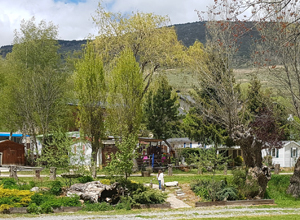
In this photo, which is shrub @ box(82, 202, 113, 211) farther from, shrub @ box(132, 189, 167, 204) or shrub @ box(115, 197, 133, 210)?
shrub @ box(132, 189, 167, 204)

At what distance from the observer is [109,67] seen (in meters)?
32.3

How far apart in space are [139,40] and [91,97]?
30.1 ft

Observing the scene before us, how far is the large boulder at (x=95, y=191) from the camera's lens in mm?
17778

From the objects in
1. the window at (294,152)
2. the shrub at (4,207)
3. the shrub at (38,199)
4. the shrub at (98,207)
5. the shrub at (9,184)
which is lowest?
the shrub at (98,207)

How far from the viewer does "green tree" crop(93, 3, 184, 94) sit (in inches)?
1300

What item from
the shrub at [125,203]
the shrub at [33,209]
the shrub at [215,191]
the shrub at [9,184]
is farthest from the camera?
the shrub at [215,191]

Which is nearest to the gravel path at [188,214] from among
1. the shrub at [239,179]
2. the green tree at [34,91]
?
the shrub at [239,179]

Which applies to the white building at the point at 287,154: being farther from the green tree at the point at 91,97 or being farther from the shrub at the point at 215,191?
the shrub at the point at 215,191

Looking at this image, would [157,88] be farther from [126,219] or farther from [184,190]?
[126,219]

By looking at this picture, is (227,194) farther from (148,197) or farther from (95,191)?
(95,191)

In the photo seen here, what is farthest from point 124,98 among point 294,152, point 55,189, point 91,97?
point 294,152

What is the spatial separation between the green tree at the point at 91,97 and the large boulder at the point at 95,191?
7.65 meters

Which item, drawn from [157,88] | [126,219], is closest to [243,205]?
[126,219]

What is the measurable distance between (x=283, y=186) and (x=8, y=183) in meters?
16.2
